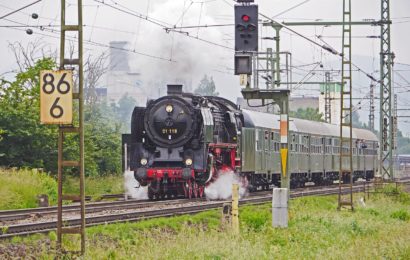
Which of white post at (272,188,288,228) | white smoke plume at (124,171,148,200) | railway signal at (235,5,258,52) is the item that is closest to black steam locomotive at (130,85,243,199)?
white smoke plume at (124,171,148,200)

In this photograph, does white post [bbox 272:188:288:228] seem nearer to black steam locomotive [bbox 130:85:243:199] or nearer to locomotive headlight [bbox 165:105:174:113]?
black steam locomotive [bbox 130:85:243:199]

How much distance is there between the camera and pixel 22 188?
26703mm

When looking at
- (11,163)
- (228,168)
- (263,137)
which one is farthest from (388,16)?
(11,163)

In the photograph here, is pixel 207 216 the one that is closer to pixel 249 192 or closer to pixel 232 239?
pixel 232 239

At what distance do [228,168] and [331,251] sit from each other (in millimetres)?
14979

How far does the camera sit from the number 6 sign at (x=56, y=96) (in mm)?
12414

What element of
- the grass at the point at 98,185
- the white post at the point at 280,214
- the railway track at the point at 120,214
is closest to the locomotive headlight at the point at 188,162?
the railway track at the point at 120,214

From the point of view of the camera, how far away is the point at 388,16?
37.6m

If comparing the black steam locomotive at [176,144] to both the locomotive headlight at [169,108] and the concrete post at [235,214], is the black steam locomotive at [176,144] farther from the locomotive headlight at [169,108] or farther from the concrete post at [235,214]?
the concrete post at [235,214]

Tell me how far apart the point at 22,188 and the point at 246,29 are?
32.3 feet

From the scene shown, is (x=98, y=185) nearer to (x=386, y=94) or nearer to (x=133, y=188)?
(x=133, y=188)

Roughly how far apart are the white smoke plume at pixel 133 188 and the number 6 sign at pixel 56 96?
56.1 ft

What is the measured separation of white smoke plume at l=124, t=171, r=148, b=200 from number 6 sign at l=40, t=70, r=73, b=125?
17.1 meters

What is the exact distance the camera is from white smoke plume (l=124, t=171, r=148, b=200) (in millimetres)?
29641
